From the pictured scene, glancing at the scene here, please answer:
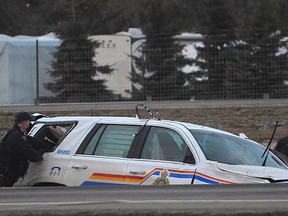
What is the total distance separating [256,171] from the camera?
7.29 meters

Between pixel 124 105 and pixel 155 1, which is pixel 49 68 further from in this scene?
pixel 155 1

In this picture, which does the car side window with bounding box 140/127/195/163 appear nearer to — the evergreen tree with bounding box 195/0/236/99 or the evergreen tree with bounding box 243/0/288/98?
the evergreen tree with bounding box 195/0/236/99

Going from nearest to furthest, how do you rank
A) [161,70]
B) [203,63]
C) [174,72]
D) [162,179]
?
[162,179]
[161,70]
[174,72]
[203,63]

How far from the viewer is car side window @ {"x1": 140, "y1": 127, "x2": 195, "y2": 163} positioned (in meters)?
7.41

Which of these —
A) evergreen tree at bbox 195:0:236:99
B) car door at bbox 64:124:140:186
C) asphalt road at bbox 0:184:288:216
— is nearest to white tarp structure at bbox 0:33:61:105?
evergreen tree at bbox 195:0:236:99

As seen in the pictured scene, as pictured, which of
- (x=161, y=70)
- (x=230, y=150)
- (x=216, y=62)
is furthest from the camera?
(x=161, y=70)

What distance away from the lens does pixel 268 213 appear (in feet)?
14.7

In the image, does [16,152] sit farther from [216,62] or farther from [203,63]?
[203,63]

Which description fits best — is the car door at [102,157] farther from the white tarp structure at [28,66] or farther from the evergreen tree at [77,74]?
the white tarp structure at [28,66]

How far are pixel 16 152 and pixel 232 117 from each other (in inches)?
381

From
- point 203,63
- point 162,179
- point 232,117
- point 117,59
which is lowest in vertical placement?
point 162,179

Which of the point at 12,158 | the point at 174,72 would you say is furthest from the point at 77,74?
the point at 12,158

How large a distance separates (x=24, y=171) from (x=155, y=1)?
29886 millimetres

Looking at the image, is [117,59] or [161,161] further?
[117,59]
